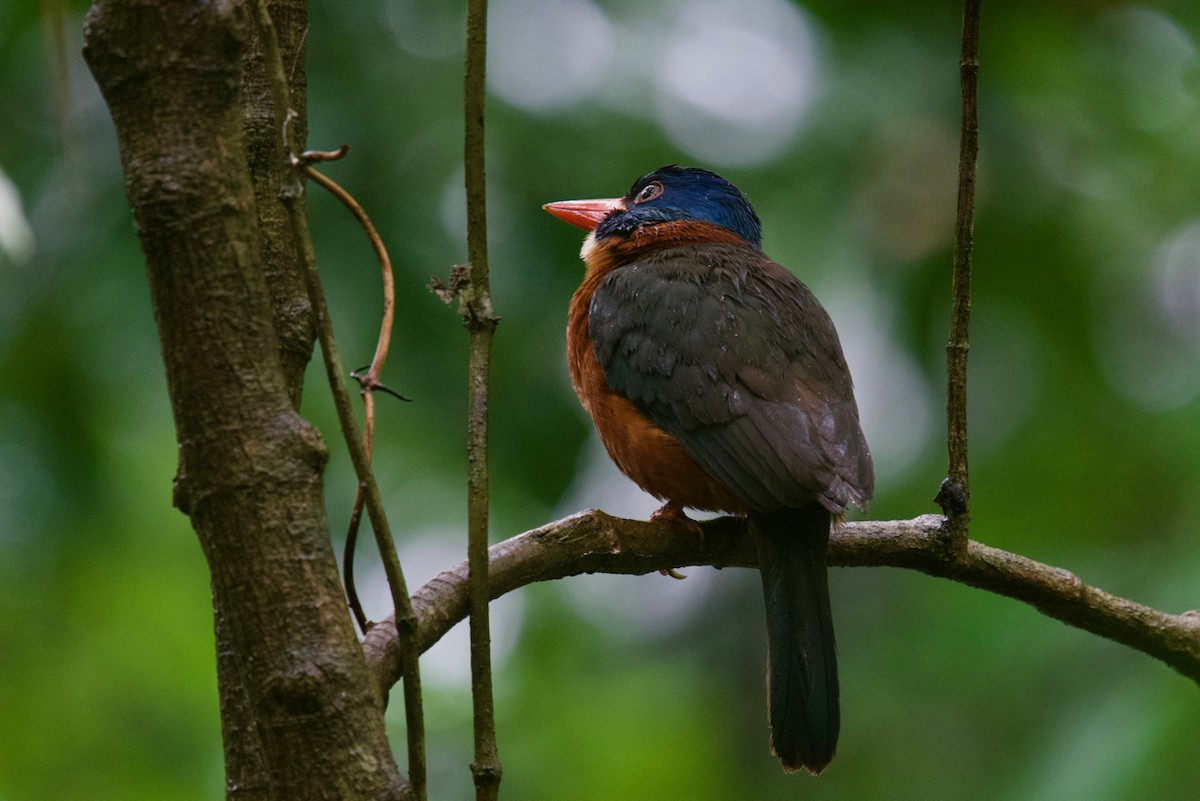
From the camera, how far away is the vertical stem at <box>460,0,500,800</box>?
1461 mm

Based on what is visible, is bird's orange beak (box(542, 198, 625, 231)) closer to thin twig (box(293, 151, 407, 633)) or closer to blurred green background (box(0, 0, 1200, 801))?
blurred green background (box(0, 0, 1200, 801))

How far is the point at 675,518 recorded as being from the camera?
2883mm

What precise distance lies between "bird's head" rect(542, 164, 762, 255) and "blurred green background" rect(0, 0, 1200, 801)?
0.10 metres

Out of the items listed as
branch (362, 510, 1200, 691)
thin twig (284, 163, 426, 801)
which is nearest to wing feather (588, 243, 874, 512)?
branch (362, 510, 1200, 691)

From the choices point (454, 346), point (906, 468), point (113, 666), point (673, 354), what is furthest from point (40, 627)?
point (906, 468)

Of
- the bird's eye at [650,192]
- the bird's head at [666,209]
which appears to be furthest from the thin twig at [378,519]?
the bird's eye at [650,192]

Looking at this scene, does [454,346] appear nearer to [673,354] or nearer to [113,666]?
[673,354]

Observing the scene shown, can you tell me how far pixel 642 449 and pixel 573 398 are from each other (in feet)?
2.63

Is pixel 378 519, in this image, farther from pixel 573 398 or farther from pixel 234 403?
pixel 573 398

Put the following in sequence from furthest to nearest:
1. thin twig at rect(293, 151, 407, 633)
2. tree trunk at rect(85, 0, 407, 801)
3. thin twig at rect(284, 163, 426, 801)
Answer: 1. thin twig at rect(293, 151, 407, 633)
2. thin twig at rect(284, 163, 426, 801)
3. tree trunk at rect(85, 0, 407, 801)

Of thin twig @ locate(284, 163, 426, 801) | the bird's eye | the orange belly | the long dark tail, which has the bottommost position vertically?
the long dark tail

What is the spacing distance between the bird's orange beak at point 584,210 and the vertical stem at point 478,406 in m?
2.00

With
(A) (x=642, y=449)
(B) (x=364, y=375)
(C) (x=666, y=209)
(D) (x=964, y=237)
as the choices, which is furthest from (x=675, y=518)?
(B) (x=364, y=375)

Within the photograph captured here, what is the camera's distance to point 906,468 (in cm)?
401
